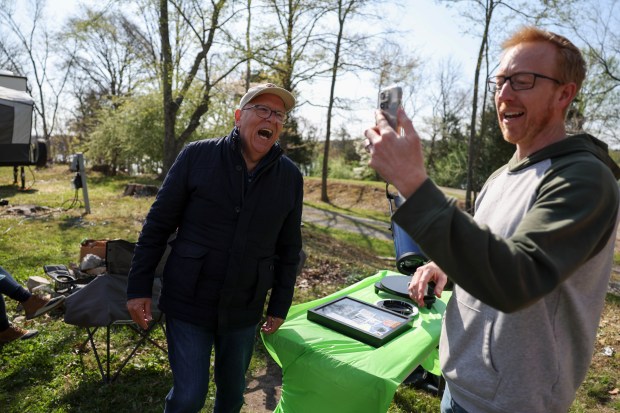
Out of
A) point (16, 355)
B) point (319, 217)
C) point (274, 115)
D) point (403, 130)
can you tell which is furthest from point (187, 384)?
point (319, 217)

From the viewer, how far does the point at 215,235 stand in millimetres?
2023

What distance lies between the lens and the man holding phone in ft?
2.78

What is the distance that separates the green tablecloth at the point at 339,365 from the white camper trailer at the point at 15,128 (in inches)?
205

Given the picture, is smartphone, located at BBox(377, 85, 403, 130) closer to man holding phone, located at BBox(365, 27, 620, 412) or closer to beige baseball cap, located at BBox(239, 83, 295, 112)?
man holding phone, located at BBox(365, 27, 620, 412)

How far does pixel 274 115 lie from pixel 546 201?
5.22ft

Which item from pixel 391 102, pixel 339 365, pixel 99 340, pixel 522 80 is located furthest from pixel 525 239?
pixel 99 340

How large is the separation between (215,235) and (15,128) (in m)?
5.11

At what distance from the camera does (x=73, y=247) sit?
682 centimetres

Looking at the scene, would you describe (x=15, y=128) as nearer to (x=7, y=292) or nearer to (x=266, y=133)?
(x=7, y=292)

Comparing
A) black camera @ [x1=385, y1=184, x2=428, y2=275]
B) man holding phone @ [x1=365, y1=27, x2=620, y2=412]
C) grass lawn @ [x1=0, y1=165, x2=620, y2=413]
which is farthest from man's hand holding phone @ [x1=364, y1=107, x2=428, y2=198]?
grass lawn @ [x1=0, y1=165, x2=620, y2=413]

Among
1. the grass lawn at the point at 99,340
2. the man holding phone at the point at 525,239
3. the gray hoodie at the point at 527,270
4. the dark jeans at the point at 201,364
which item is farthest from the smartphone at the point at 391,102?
the grass lawn at the point at 99,340

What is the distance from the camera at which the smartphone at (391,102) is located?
3.42 ft

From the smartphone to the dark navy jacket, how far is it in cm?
113

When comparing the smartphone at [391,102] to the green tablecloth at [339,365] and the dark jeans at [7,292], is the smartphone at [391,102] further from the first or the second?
the dark jeans at [7,292]
